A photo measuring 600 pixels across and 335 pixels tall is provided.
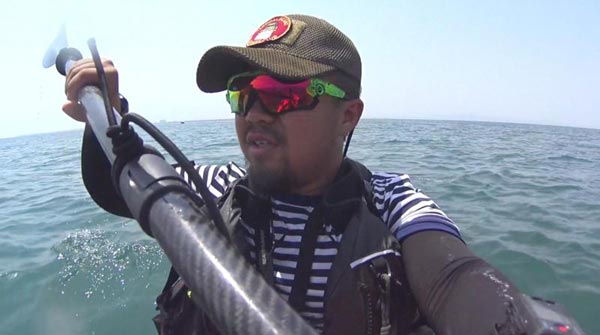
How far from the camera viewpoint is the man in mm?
1768

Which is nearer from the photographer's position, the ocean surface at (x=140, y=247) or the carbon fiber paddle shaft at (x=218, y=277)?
the carbon fiber paddle shaft at (x=218, y=277)

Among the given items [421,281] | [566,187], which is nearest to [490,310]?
[421,281]

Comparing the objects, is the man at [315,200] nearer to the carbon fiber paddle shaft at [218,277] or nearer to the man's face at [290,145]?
the man's face at [290,145]

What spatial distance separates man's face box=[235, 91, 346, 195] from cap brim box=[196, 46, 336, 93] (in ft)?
0.66

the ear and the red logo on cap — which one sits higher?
the red logo on cap

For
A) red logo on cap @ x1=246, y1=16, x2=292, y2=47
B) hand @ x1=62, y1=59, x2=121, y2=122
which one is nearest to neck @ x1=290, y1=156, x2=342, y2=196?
red logo on cap @ x1=246, y1=16, x2=292, y2=47

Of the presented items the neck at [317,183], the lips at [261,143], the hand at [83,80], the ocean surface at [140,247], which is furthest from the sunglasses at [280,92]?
the ocean surface at [140,247]

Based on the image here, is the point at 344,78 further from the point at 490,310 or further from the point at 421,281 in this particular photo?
the point at 490,310

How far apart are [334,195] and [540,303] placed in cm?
103

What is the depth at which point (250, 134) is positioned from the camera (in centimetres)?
206

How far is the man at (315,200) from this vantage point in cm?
177

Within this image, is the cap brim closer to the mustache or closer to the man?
the man

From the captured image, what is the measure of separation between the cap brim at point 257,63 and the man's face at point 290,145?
0.20 meters

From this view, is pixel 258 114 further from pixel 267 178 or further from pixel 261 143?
pixel 267 178
